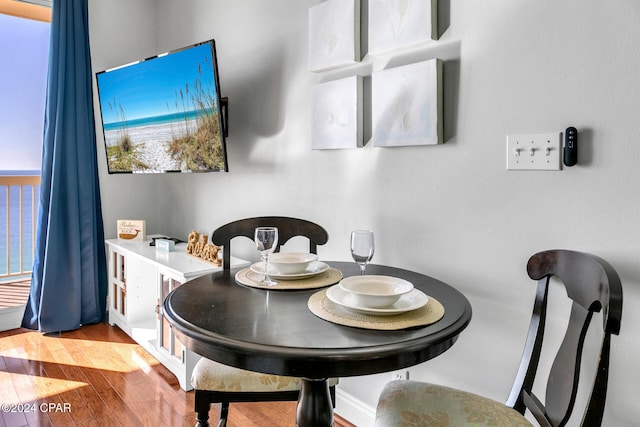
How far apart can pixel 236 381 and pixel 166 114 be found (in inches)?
74.1

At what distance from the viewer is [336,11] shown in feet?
6.34

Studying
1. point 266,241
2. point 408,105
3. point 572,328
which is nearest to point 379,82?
point 408,105

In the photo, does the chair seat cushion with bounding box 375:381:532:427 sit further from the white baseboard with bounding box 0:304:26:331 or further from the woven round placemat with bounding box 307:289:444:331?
the white baseboard with bounding box 0:304:26:331

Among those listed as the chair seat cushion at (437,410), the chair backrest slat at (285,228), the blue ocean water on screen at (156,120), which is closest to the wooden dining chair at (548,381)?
the chair seat cushion at (437,410)

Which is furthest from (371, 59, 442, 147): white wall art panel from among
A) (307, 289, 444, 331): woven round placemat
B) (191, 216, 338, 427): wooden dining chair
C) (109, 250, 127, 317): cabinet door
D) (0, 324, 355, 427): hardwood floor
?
(109, 250, 127, 317): cabinet door

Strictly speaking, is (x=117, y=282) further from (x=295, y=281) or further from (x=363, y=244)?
(x=363, y=244)

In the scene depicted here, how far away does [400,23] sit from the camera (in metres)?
1.69

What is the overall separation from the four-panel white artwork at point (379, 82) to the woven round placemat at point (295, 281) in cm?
61

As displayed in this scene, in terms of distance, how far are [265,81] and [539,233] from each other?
1671mm

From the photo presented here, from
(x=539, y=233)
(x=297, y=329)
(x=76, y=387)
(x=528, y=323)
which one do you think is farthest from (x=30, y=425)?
(x=539, y=233)

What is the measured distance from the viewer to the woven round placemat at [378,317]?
40.9 inches

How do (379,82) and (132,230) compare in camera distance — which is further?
(132,230)

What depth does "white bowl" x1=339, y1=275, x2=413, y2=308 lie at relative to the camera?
3.60 feet

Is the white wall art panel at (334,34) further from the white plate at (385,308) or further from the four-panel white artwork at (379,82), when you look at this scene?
the white plate at (385,308)
